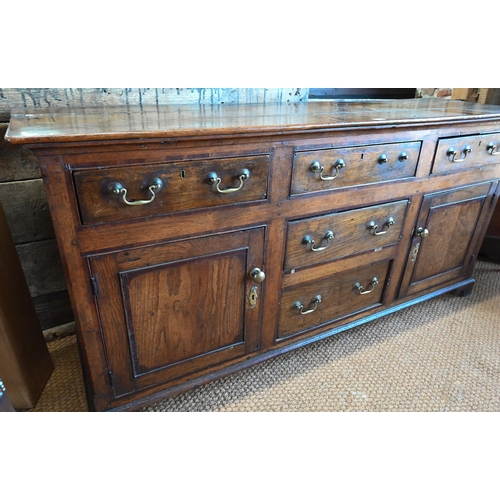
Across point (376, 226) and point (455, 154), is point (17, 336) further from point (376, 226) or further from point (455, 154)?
point (455, 154)

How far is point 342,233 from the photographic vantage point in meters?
1.21

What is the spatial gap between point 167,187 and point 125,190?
96 mm

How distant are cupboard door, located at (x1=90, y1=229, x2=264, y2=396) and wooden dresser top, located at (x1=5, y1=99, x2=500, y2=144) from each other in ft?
0.90

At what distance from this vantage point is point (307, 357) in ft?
4.73

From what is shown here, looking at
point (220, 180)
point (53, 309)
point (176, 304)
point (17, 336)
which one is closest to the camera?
point (220, 180)

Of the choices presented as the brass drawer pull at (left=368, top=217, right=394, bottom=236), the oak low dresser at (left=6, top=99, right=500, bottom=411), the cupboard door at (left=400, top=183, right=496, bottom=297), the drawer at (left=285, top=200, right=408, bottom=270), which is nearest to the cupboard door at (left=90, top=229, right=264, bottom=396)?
the oak low dresser at (left=6, top=99, right=500, bottom=411)

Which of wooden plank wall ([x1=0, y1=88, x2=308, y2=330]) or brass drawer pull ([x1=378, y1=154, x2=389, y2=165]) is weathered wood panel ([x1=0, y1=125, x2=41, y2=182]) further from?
brass drawer pull ([x1=378, y1=154, x2=389, y2=165])

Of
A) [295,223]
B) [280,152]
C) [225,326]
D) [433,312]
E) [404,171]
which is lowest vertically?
[433,312]

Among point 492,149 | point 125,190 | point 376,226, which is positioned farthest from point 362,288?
point 125,190

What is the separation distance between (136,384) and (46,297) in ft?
2.02

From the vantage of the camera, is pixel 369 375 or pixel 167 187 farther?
pixel 369 375

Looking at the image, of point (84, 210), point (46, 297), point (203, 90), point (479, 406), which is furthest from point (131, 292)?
point (479, 406)

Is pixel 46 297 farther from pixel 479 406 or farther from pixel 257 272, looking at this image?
pixel 479 406

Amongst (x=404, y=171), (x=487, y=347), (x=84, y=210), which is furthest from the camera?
(x=487, y=347)
